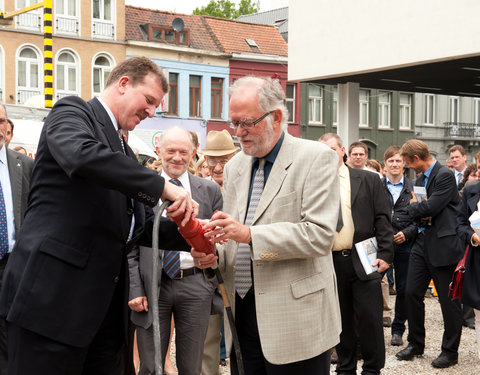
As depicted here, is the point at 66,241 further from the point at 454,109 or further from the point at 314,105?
the point at 454,109

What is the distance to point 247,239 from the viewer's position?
2.85 m

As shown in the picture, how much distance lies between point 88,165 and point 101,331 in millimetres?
905

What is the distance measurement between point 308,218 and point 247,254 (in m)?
0.40

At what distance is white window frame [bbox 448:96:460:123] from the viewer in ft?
125

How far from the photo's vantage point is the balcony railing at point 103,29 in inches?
1133

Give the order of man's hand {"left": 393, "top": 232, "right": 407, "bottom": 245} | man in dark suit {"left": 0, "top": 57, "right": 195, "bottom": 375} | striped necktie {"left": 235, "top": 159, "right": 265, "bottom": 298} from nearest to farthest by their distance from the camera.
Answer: man in dark suit {"left": 0, "top": 57, "right": 195, "bottom": 375} → striped necktie {"left": 235, "top": 159, "right": 265, "bottom": 298} → man's hand {"left": 393, "top": 232, "right": 407, "bottom": 245}

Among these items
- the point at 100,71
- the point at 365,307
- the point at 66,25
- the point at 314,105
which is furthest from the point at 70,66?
the point at 365,307

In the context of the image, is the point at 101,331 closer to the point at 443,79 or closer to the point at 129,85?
the point at 129,85

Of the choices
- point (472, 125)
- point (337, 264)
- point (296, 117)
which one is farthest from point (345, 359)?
point (472, 125)

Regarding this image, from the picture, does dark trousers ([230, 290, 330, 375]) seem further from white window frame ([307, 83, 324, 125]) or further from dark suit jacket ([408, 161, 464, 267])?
white window frame ([307, 83, 324, 125])

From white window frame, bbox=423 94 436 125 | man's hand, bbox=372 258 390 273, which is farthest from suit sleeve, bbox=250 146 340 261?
white window frame, bbox=423 94 436 125

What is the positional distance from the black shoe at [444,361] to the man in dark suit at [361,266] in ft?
3.46

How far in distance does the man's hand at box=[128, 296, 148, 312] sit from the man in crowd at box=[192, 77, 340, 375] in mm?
1382

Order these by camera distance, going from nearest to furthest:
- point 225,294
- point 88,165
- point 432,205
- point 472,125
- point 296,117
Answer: point 88,165
point 225,294
point 432,205
point 296,117
point 472,125
